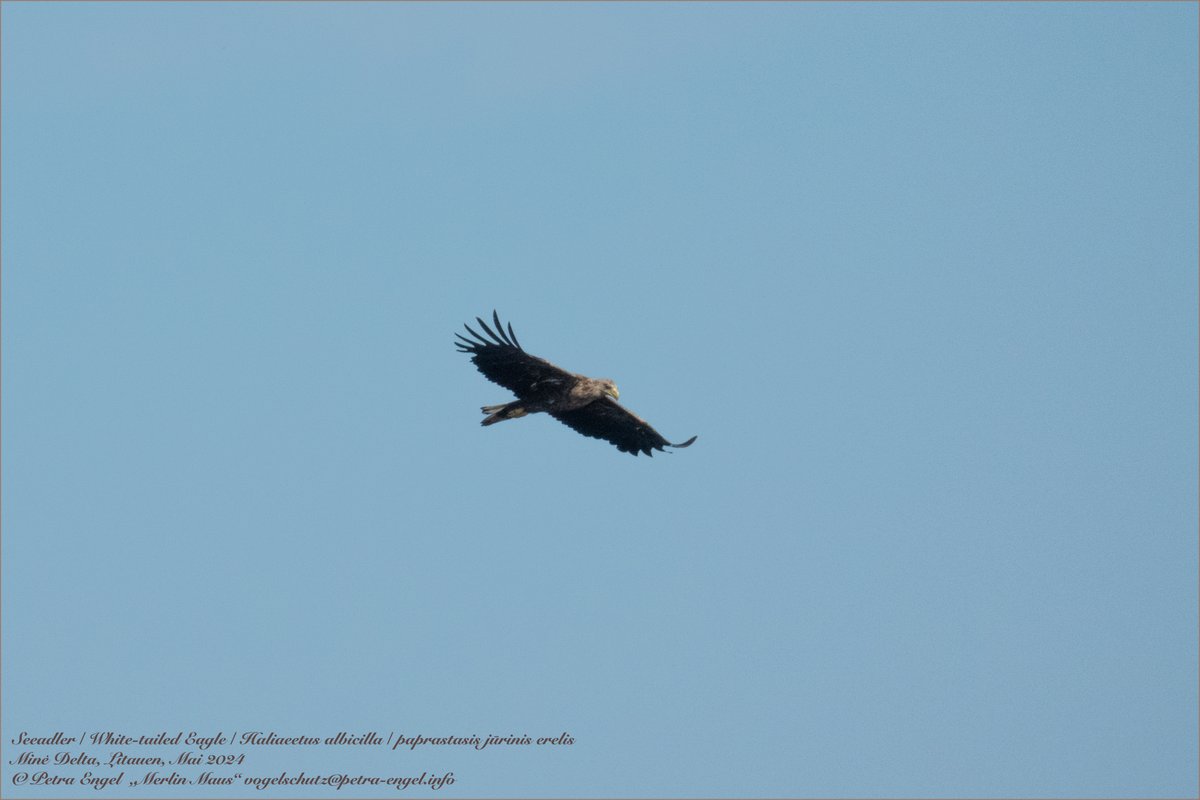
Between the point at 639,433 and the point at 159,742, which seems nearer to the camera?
the point at 159,742

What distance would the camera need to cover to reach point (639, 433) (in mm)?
29859

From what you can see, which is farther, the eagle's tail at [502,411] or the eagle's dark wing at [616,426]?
the eagle's dark wing at [616,426]

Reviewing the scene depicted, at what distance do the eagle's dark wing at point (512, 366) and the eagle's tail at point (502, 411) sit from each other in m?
0.27

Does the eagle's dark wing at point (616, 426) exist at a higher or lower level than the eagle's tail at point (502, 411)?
higher

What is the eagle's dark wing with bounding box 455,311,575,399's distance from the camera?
27.7 metres

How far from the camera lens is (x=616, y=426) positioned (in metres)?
29.9

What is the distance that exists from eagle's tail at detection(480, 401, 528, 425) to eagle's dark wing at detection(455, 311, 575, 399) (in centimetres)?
27

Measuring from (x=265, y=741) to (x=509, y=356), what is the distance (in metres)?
7.52

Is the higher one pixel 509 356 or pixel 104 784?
pixel 509 356

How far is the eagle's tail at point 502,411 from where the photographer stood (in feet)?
91.5

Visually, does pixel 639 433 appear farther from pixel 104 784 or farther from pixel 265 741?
pixel 104 784

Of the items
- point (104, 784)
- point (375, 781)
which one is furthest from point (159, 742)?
point (375, 781)

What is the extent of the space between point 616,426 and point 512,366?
2.95 metres

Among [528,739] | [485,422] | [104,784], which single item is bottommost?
[104,784]
